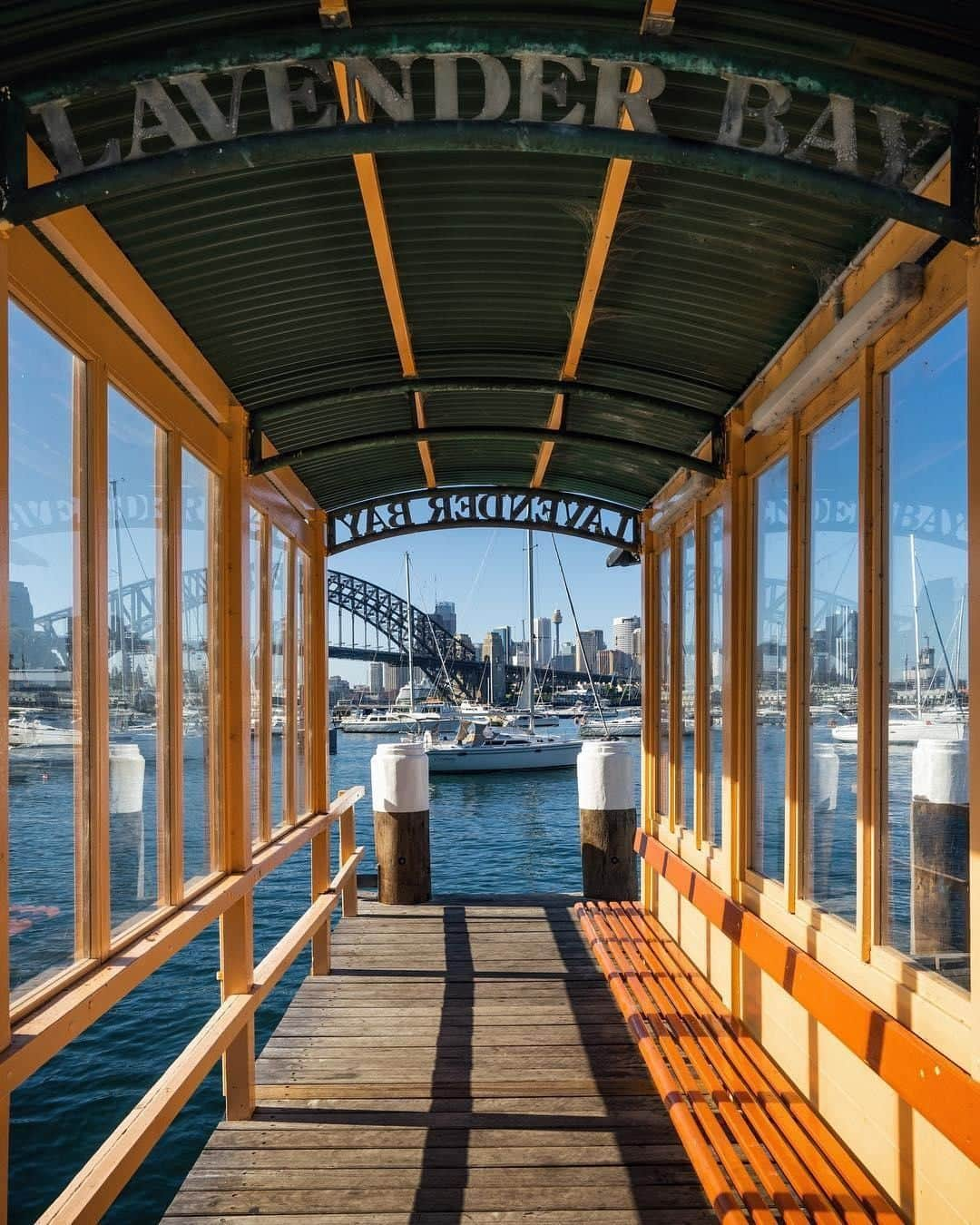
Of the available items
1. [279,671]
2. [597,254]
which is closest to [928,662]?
[597,254]

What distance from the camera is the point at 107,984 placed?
2.77m

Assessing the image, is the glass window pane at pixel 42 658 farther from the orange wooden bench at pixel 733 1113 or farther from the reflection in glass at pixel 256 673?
the reflection in glass at pixel 256 673

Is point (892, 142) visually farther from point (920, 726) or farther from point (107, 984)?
point (107, 984)

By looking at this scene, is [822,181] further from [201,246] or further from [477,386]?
[477,386]

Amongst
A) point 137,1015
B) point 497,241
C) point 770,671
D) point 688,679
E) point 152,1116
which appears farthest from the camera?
point 137,1015

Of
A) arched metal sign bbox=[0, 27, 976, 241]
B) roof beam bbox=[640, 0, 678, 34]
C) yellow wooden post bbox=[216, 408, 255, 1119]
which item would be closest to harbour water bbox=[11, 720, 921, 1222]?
yellow wooden post bbox=[216, 408, 255, 1119]

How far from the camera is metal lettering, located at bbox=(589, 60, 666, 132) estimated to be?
2020 millimetres

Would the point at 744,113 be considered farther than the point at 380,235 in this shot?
No

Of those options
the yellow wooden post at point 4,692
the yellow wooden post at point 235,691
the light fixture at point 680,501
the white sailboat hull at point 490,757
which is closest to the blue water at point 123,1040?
the yellow wooden post at point 4,692

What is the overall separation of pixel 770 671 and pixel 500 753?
29616 mm

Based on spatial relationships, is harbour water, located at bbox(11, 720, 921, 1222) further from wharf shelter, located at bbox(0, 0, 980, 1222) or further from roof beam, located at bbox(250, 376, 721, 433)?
roof beam, located at bbox(250, 376, 721, 433)

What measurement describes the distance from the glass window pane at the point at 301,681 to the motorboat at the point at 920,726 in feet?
13.3

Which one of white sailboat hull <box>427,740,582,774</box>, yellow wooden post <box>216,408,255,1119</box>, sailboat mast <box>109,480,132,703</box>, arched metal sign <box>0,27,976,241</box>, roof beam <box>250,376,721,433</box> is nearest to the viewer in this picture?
arched metal sign <box>0,27,976,241</box>

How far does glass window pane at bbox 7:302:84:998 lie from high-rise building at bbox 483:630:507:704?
65.1 metres
